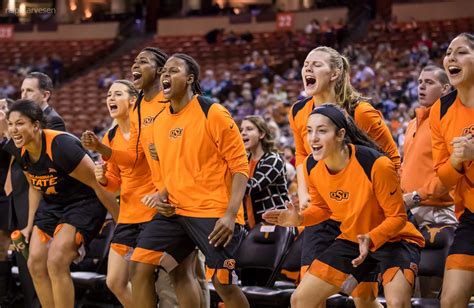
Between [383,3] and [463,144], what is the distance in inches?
794

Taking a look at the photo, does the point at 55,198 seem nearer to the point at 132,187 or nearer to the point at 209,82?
the point at 132,187

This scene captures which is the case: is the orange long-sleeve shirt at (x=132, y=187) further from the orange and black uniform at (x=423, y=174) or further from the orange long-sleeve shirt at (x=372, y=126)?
the orange and black uniform at (x=423, y=174)

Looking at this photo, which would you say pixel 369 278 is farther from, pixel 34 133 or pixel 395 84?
pixel 395 84

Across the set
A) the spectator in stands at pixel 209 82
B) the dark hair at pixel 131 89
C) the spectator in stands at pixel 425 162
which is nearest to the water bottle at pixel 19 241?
the dark hair at pixel 131 89

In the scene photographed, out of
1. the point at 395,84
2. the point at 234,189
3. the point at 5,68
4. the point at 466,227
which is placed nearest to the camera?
the point at 466,227

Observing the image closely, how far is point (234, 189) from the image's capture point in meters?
5.25

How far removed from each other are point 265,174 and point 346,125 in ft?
6.75

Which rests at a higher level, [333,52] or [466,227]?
[333,52]

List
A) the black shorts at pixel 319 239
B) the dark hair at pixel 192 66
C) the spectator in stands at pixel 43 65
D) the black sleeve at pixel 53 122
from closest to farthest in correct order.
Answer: the black shorts at pixel 319 239 < the dark hair at pixel 192 66 < the black sleeve at pixel 53 122 < the spectator in stands at pixel 43 65

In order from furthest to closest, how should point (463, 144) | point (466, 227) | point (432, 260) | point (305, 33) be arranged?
1. point (305, 33)
2. point (432, 260)
3. point (466, 227)
4. point (463, 144)

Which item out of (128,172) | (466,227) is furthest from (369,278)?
(128,172)

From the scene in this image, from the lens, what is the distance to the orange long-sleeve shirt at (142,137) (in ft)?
18.7

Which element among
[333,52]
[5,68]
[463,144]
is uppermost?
[333,52]

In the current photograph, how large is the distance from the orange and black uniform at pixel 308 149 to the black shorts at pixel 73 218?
69.6 inches
